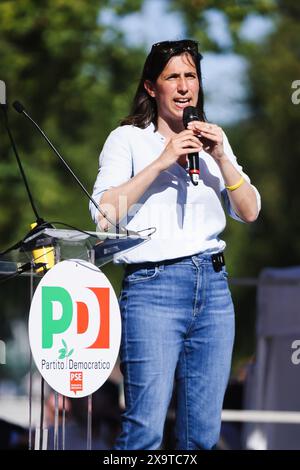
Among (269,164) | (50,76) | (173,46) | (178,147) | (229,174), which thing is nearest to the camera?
(178,147)

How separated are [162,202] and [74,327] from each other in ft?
1.73

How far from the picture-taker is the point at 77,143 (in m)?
15.4

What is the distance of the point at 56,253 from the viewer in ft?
12.5

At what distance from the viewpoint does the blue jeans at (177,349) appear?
11.8 ft

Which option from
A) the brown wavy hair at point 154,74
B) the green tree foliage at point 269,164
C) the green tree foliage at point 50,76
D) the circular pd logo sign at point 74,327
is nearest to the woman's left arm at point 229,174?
the brown wavy hair at point 154,74

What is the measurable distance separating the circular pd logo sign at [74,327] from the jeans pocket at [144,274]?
0.11 meters

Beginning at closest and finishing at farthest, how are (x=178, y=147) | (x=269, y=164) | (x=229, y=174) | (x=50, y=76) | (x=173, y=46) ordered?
(x=178, y=147) → (x=229, y=174) → (x=173, y=46) → (x=50, y=76) → (x=269, y=164)

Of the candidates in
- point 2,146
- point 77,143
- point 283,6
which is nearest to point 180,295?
point 2,146

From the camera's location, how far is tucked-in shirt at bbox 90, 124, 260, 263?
3705mm

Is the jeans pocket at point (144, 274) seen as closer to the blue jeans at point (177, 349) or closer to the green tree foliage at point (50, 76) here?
the blue jeans at point (177, 349)

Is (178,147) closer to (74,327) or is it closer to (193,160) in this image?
(193,160)

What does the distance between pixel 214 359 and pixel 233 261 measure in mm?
18270

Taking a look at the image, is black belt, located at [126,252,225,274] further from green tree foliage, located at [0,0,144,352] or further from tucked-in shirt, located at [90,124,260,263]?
green tree foliage, located at [0,0,144,352]

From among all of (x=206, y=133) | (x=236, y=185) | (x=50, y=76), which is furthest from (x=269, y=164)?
(x=206, y=133)
